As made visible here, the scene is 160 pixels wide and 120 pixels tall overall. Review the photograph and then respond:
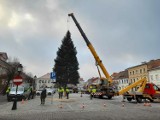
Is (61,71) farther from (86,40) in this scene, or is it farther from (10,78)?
(86,40)

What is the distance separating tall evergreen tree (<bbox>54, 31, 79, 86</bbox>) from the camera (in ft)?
282

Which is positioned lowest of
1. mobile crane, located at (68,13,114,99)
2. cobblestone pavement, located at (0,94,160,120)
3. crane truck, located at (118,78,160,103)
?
cobblestone pavement, located at (0,94,160,120)

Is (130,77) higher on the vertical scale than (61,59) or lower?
lower

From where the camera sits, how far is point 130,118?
14445 millimetres

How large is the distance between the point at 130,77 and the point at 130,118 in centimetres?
7731

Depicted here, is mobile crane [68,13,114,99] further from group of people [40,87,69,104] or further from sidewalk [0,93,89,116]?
sidewalk [0,93,89,116]

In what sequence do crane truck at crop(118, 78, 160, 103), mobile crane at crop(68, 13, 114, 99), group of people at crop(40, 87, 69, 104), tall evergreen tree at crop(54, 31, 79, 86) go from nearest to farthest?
1. group of people at crop(40, 87, 69, 104)
2. crane truck at crop(118, 78, 160, 103)
3. mobile crane at crop(68, 13, 114, 99)
4. tall evergreen tree at crop(54, 31, 79, 86)

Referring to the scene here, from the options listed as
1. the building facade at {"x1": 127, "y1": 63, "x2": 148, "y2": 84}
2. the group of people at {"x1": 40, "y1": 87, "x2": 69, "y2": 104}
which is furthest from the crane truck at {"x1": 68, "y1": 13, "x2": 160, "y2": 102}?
the building facade at {"x1": 127, "y1": 63, "x2": 148, "y2": 84}

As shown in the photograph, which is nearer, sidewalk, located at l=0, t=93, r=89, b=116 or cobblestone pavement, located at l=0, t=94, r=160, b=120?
cobblestone pavement, located at l=0, t=94, r=160, b=120

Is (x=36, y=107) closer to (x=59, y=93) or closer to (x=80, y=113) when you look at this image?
(x=80, y=113)

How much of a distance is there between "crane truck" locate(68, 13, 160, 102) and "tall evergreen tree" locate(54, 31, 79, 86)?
1829 inches

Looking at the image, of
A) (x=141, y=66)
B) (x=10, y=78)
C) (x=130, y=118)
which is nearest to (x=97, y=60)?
(x=130, y=118)

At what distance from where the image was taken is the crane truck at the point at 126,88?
101 ft

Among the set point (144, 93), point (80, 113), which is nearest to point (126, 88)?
point (144, 93)
